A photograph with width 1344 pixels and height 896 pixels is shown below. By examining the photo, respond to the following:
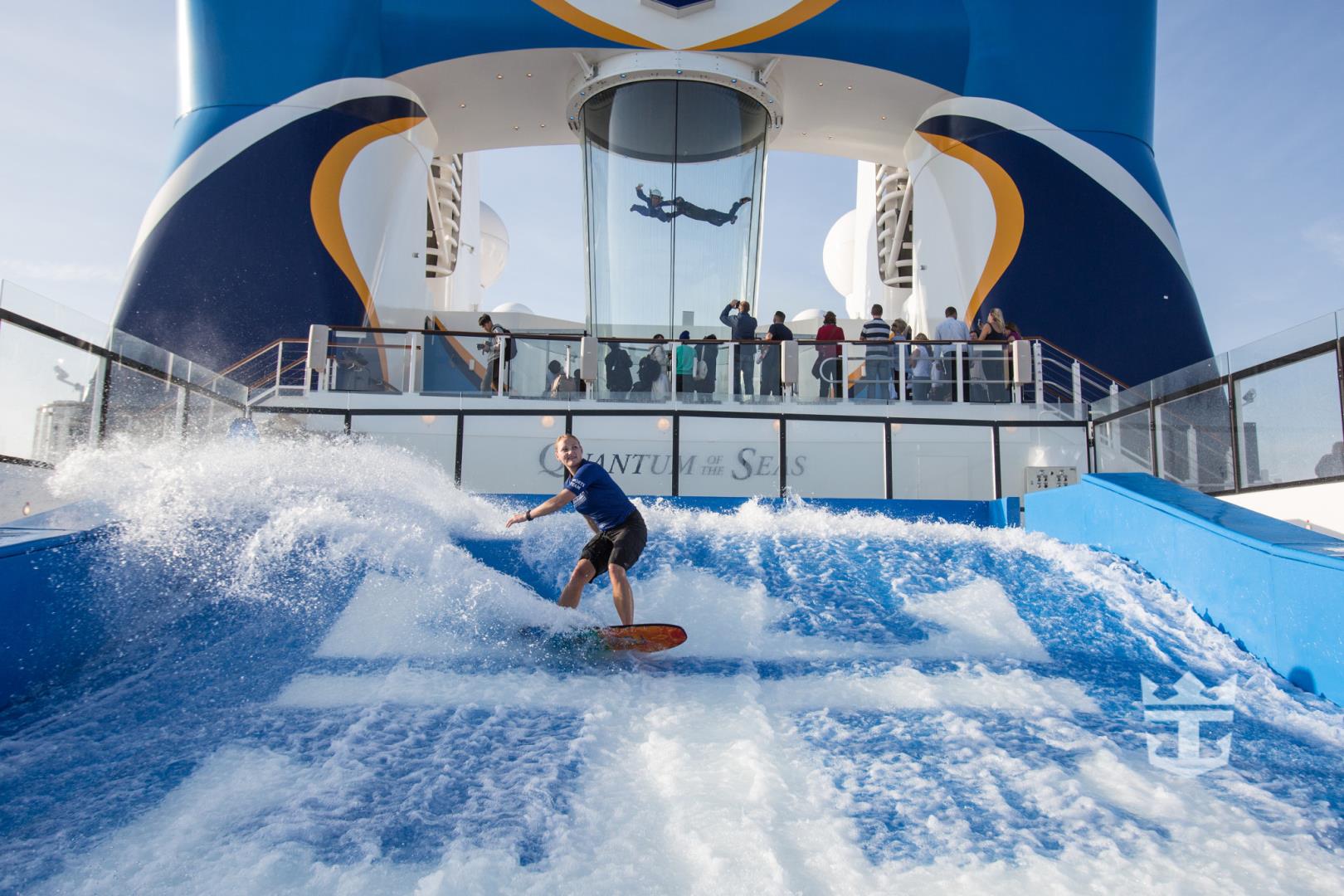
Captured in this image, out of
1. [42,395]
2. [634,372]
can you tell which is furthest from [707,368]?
[42,395]

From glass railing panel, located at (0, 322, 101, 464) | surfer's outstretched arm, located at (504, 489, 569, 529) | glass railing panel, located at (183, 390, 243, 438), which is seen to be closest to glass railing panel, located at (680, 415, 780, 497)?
surfer's outstretched arm, located at (504, 489, 569, 529)

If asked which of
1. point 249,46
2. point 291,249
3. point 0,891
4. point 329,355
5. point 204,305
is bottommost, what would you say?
point 0,891

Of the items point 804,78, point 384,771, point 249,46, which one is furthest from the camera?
point 804,78

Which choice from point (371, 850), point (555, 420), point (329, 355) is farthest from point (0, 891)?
point (329, 355)

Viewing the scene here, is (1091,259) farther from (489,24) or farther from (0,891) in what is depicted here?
(0,891)

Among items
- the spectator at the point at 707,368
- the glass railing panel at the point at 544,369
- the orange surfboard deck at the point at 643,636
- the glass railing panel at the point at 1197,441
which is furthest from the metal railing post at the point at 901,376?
the orange surfboard deck at the point at 643,636

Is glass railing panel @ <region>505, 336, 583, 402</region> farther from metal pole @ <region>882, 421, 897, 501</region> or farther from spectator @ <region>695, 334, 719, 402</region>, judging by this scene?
metal pole @ <region>882, 421, 897, 501</region>

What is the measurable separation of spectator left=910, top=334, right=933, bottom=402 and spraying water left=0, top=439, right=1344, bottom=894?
18.6 feet

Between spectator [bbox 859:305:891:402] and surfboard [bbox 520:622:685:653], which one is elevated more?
spectator [bbox 859:305:891:402]

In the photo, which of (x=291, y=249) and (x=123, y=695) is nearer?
(x=123, y=695)

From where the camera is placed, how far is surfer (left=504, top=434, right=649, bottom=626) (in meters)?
6.52

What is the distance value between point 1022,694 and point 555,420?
24.9 feet

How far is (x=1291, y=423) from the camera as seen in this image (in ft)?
27.8

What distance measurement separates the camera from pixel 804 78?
1833 centimetres
